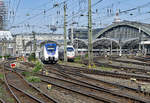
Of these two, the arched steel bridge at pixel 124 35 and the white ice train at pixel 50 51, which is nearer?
the white ice train at pixel 50 51

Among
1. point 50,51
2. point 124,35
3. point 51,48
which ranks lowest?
point 50,51

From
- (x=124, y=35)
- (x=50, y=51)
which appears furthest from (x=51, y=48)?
(x=124, y=35)

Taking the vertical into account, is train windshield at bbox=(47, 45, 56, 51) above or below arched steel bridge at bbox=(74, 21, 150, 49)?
below

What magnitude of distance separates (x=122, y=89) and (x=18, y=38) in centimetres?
9823

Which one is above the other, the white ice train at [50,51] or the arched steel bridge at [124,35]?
the arched steel bridge at [124,35]

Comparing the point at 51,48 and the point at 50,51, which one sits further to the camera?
the point at 50,51

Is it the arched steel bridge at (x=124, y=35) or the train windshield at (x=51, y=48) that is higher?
the arched steel bridge at (x=124, y=35)

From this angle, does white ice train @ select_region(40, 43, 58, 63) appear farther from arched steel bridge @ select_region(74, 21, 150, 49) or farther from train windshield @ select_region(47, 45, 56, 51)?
arched steel bridge @ select_region(74, 21, 150, 49)

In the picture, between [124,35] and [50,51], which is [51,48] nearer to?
[50,51]

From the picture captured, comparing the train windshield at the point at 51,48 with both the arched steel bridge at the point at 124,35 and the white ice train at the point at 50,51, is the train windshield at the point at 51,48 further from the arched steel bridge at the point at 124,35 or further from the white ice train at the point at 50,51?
the arched steel bridge at the point at 124,35

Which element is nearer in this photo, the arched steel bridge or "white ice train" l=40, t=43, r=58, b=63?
"white ice train" l=40, t=43, r=58, b=63

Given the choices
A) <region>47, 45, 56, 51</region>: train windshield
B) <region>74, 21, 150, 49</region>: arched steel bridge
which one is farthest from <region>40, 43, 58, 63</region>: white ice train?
<region>74, 21, 150, 49</region>: arched steel bridge

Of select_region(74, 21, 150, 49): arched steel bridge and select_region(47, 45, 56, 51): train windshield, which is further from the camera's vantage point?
select_region(74, 21, 150, 49): arched steel bridge

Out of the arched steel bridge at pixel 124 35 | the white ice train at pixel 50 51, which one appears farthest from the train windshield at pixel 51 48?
the arched steel bridge at pixel 124 35
